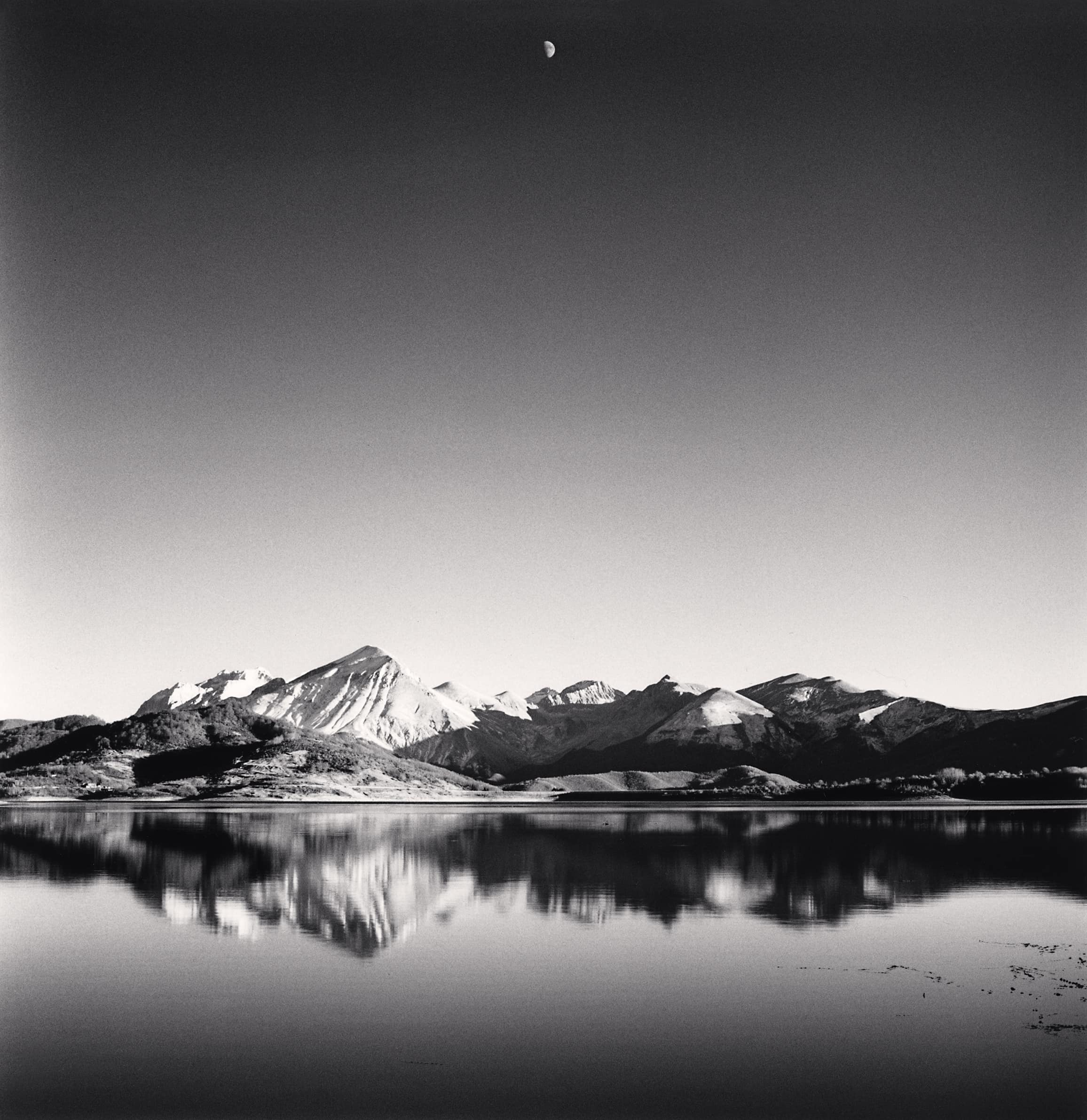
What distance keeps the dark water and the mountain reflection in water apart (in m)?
0.42

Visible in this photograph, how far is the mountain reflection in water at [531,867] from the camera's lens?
144ft

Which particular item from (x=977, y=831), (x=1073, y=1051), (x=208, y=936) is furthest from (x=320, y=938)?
(x=977, y=831)

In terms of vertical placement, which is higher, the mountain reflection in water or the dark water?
the dark water

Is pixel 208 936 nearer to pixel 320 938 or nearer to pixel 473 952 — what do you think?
pixel 320 938

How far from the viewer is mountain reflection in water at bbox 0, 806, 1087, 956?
43.8 metres

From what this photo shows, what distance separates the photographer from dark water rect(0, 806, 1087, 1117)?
21125mm

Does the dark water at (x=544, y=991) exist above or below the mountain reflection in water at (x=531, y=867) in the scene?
above

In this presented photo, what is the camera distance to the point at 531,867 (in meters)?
61.8

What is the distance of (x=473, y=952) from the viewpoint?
34.5 metres

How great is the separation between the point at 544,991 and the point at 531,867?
3300cm

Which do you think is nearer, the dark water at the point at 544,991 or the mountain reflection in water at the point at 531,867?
the dark water at the point at 544,991

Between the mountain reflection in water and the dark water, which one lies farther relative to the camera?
the mountain reflection in water

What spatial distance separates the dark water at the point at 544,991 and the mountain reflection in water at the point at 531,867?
0.42 metres

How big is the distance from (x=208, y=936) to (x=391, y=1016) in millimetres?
13186
